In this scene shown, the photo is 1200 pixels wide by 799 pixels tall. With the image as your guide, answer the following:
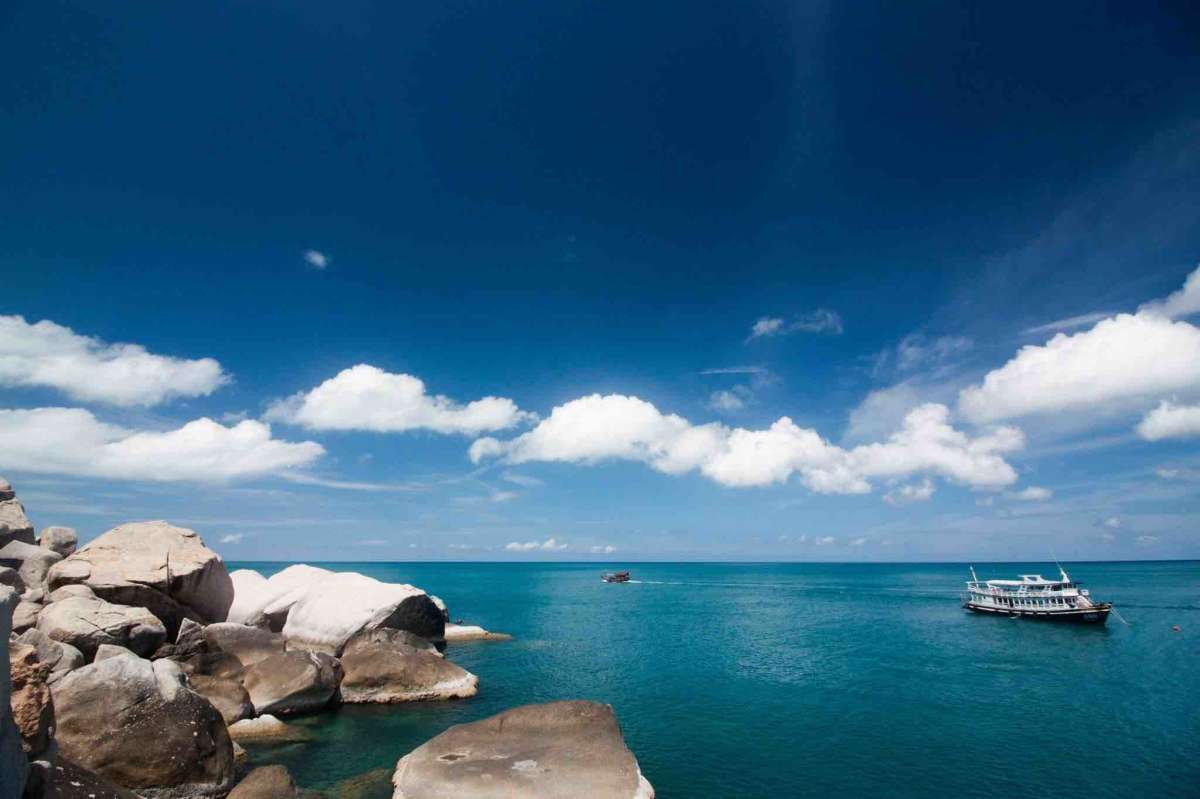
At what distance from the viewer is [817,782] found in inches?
853

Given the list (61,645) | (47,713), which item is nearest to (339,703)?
(61,645)

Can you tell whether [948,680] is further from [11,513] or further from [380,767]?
[11,513]

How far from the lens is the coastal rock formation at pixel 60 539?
113 feet

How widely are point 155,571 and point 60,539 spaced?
1463cm

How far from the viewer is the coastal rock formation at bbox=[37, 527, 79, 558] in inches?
1351

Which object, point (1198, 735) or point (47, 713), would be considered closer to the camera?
point (47, 713)

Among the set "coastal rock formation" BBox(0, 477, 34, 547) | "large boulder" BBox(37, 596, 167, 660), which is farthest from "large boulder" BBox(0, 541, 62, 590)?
"large boulder" BBox(37, 596, 167, 660)

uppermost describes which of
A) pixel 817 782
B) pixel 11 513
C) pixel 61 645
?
pixel 11 513

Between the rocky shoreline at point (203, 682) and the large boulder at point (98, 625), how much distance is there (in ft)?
0.19

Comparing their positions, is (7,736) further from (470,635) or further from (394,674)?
(470,635)

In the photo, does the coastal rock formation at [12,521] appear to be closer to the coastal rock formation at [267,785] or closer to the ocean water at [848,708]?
the ocean water at [848,708]

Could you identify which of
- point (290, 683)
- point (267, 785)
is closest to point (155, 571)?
point (290, 683)

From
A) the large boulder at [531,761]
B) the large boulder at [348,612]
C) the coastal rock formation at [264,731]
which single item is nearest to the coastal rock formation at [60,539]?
the large boulder at [348,612]

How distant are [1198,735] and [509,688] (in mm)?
33445
